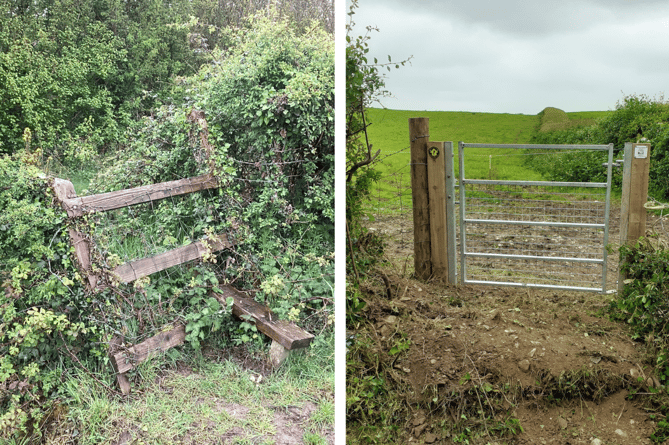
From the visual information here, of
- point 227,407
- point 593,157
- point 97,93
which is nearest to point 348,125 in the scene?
point 97,93

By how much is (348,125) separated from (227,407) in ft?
4.99

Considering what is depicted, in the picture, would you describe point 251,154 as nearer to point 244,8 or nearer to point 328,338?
point 244,8

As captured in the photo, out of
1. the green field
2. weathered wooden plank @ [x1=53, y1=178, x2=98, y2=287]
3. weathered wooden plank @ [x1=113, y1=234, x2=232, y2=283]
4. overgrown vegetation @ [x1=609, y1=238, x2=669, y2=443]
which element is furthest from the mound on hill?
weathered wooden plank @ [x1=53, y1=178, x2=98, y2=287]

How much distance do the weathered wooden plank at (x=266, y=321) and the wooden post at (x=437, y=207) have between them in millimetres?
1398

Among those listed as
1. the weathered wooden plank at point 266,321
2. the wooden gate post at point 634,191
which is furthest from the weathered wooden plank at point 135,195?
the wooden gate post at point 634,191

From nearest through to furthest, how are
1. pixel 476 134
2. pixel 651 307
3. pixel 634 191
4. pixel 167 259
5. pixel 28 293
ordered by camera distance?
1. pixel 28 293
2. pixel 167 259
3. pixel 651 307
4. pixel 634 191
5. pixel 476 134

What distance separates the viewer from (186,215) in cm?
237

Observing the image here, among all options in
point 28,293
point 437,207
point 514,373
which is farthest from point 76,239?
point 437,207

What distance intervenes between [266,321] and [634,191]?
2.35 metres

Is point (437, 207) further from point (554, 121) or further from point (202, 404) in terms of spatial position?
point (554, 121)

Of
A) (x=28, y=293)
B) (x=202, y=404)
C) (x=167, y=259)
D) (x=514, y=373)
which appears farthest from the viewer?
(x=514, y=373)

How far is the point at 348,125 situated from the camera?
2744mm

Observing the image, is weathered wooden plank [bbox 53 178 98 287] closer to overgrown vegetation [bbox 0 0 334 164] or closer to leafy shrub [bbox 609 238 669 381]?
overgrown vegetation [bbox 0 0 334 164]

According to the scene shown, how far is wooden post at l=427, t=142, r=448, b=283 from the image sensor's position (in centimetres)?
327
